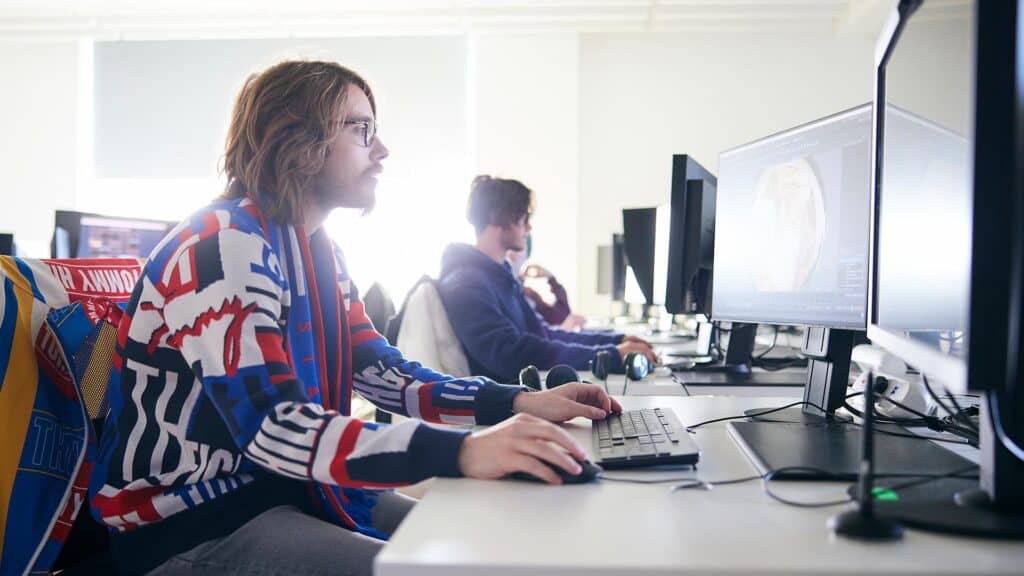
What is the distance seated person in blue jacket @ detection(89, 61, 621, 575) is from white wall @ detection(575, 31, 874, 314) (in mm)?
5178

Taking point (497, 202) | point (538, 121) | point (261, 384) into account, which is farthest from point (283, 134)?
point (538, 121)

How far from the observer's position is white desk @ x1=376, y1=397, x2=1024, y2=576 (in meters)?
0.59

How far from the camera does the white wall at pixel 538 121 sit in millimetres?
6281

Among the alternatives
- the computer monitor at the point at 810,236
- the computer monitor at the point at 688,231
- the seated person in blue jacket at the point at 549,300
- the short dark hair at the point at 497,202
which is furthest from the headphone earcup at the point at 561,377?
the seated person in blue jacket at the point at 549,300

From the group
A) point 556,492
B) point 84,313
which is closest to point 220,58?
point 84,313

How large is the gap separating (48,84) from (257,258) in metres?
6.89

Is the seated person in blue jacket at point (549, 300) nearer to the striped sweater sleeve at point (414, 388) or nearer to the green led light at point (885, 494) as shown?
the striped sweater sleeve at point (414, 388)

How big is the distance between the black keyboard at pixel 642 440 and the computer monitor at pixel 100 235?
2.32 metres

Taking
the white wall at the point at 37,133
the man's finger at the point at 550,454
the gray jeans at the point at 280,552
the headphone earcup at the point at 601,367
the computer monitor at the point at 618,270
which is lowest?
the gray jeans at the point at 280,552

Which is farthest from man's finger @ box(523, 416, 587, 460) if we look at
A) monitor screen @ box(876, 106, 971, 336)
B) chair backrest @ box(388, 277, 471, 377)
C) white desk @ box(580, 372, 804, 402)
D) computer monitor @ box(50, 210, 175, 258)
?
computer monitor @ box(50, 210, 175, 258)

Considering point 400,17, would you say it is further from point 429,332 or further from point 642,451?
point 642,451

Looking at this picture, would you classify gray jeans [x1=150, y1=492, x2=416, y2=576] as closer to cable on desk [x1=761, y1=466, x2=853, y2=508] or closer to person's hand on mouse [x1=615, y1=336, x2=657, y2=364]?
cable on desk [x1=761, y1=466, x2=853, y2=508]

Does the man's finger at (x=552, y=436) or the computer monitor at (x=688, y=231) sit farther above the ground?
the computer monitor at (x=688, y=231)

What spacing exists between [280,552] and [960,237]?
85 centimetres
